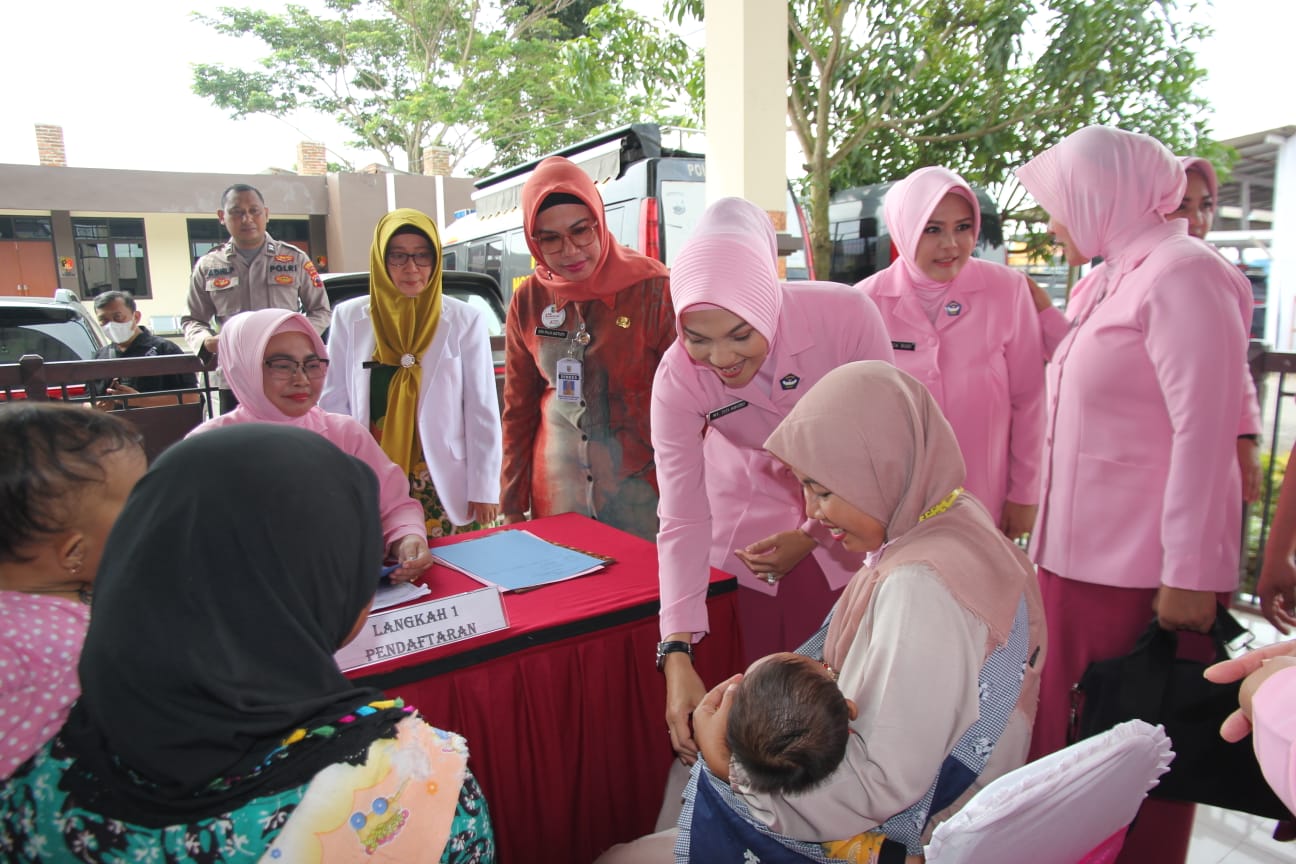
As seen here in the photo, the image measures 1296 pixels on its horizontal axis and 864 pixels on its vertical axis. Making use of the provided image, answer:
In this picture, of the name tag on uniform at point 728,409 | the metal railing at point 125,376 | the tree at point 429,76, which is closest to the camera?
the name tag on uniform at point 728,409

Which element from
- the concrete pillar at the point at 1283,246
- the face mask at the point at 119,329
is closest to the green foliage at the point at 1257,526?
the concrete pillar at the point at 1283,246

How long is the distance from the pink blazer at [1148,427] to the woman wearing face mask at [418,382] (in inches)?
69.2

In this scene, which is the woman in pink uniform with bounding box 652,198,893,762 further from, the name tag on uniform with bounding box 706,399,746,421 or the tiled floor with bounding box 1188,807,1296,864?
the tiled floor with bounding box 1188,807,1296,864

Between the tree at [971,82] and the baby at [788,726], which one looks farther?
the tree at [971,82]

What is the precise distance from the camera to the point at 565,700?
1585mm

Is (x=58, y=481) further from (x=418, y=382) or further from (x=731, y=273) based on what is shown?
(x=418, y=382)

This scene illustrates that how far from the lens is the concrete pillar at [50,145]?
53.1ft

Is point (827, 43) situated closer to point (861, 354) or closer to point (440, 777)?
point (861, 354)

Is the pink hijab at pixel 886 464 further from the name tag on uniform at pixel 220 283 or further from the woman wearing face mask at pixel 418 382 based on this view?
the name tag on uniform at pixel 220 283

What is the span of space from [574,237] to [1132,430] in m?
1.47

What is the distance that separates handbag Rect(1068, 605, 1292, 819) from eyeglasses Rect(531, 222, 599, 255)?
1.60m

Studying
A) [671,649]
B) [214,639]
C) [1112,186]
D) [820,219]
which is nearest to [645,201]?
[820,219]

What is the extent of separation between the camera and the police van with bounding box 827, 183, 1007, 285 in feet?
23.2

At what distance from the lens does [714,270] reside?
1.55 meters
